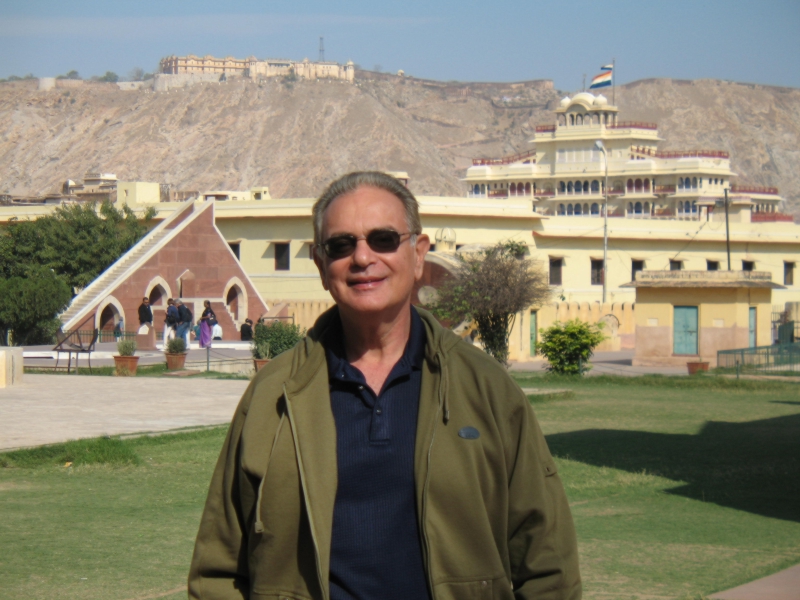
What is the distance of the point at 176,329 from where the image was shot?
104 feet

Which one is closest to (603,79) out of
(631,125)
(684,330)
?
(631,125)

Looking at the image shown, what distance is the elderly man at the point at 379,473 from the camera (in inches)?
111

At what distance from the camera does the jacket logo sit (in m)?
2.86

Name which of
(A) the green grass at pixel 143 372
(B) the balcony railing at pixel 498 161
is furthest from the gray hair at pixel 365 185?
(B) the balcony railing at pixel 498 161

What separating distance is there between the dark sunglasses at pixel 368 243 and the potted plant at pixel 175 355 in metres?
20.6

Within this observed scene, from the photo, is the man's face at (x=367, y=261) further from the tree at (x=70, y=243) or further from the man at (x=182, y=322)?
the tree at (x=70, y=243)

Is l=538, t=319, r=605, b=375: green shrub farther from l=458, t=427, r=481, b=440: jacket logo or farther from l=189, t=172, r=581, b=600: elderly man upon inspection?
l=458, t=427, r=481, b=440: jacket logo

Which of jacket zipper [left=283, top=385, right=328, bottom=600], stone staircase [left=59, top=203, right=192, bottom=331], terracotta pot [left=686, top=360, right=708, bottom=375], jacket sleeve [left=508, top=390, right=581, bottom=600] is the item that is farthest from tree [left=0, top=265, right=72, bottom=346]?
jacket sleeve [left=508, top=390, right=581, bottom=600]

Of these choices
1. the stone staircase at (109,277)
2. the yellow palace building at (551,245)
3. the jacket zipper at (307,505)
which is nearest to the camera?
the jacket zipper at (307,505)

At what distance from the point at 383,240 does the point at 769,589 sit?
4135mm

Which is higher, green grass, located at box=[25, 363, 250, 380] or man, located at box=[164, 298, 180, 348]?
man, located at box=[164, 298, 180, 348]

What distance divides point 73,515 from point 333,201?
19.4ft

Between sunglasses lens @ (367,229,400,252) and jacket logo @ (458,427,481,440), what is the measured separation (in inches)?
22.9

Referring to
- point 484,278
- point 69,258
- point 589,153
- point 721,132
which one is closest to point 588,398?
point 484,278
